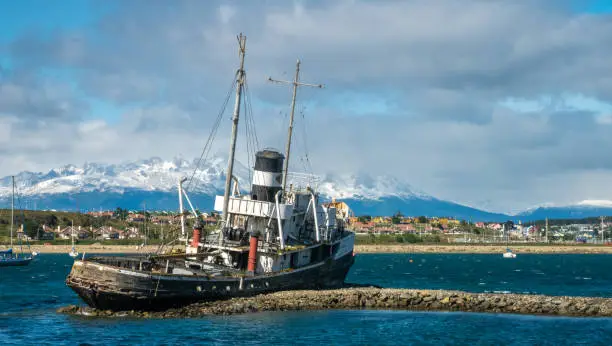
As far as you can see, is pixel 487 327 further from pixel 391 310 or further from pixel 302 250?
pixel 302 250

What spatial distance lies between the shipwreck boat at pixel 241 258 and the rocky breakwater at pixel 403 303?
136 centimetres

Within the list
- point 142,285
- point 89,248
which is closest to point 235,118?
point 142,285

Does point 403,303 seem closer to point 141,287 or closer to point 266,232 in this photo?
point 266,232

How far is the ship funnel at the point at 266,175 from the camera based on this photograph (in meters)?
56.1

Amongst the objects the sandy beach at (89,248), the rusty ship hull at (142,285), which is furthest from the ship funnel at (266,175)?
the sandy beach at (89,248)

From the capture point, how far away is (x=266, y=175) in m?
56.2

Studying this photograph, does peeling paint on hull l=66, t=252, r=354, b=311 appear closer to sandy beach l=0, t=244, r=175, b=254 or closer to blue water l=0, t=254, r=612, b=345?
blue water l=0, t=254, r=612, b=345

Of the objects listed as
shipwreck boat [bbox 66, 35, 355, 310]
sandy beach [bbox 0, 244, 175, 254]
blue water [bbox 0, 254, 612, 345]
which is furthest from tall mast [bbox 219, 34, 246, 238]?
sandy beach [bbox 0, 244, 175, 254]

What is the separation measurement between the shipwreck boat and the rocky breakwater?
4.47 feet

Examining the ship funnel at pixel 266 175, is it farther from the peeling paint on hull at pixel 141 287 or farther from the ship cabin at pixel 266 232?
the peeling paint on hull at pixel 141 287

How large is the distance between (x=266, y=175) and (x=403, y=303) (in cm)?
1258

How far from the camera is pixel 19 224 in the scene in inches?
7667

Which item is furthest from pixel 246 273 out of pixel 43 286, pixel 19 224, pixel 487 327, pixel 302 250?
pixel 19 224

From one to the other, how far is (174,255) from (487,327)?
62.4 feet
